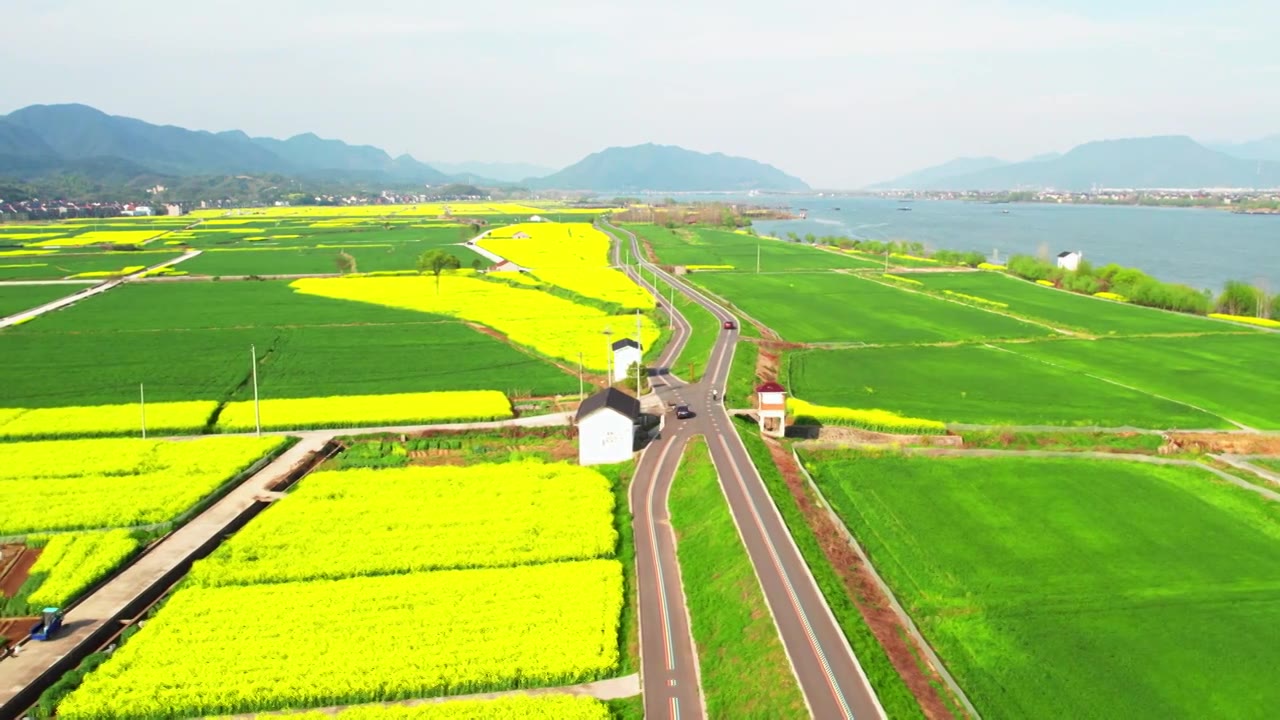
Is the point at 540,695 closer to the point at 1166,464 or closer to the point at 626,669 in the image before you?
the point at 626,669

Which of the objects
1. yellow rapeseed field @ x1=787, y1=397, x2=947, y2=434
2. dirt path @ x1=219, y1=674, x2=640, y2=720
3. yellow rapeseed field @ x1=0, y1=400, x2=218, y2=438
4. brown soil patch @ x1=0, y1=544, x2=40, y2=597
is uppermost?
yellow rapeseed field @ x1=787, y1=397, x2=947, y2=434

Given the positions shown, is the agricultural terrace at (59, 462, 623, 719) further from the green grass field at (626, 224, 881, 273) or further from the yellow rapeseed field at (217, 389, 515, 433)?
the green grass field at (626, 224, 881, 273)

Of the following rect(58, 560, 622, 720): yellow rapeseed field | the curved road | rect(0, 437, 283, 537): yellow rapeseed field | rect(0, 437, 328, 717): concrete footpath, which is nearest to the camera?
the curved road

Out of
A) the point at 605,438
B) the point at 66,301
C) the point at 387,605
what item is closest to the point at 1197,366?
the point at 605,438

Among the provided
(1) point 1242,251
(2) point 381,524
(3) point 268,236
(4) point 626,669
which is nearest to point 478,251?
(3) point 268,236

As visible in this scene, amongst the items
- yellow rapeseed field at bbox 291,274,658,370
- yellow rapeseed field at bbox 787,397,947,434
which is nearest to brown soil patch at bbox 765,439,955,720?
yellow rapeseed field at bbox 787,397,947,434

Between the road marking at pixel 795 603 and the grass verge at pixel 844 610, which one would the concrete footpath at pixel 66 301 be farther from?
the grass verge at pixel 844 610

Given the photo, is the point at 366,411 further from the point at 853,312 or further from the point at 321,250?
the point at 321,250
